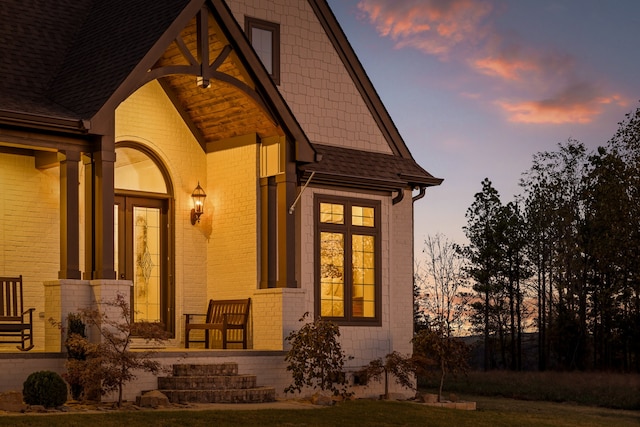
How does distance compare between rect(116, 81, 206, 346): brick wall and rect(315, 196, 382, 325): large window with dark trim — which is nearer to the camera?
rect(116, 81, 206, 346): brick wall

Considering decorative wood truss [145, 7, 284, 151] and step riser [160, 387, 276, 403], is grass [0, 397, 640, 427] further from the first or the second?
decorative wood truss [145, 7, 284, 151]

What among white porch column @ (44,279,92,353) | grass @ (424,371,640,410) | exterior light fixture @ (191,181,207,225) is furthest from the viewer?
grass @ (424,371,640,410)

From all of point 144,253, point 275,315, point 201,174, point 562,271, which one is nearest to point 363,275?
point 275,315

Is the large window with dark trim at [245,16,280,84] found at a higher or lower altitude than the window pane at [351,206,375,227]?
higher

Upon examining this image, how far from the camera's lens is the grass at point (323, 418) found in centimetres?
1218

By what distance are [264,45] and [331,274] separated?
4.51 metres

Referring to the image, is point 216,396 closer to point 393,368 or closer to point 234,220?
point 234,220

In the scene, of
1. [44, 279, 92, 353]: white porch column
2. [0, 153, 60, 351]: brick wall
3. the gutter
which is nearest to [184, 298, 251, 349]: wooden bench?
[0, 153, 60, 351]: brick wall

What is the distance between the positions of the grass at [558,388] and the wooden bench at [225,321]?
6.88 meters

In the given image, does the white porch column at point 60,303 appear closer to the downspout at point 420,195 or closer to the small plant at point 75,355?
the small plant at point 75,355

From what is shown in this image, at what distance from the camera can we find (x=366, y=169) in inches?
779

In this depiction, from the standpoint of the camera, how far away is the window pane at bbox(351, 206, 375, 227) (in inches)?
770

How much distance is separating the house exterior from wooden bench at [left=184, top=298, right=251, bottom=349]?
0.18 meters

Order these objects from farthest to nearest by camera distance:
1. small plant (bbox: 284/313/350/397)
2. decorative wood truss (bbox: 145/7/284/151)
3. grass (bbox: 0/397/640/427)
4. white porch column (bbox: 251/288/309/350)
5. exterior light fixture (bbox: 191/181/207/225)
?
exterior light fixture (bbox: 191/181/207/225)
white porch column (bbox: 251/288/309/350)
small plant (bbox: 284/313/350/397)
decorative wood truss (bbox: 145/7/284/151)
grass (bbox: 0/397/640/427)
